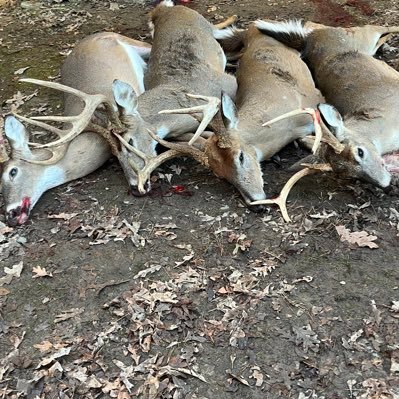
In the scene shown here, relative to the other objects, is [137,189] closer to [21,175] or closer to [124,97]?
[124,97]

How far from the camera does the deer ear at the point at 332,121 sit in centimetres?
496

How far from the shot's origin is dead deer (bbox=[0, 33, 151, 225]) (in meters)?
5.57

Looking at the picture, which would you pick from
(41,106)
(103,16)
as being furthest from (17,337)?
(103,16)

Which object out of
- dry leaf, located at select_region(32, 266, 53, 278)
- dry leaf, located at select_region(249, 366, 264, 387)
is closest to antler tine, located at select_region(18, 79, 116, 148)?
dry leaf, located at select_region(32, 266, 53, 278)

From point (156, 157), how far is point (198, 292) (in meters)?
1.45

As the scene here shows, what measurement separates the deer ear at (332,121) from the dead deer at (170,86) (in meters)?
0.79

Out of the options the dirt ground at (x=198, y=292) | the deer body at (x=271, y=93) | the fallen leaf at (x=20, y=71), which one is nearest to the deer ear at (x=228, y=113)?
the deer body at (x=271, y=93)

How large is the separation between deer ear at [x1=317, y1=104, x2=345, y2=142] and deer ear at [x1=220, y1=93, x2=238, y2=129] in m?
0.68

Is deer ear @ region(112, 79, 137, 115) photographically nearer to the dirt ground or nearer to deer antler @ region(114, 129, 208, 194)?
deer antler @ region(114, 129, 208, 194)

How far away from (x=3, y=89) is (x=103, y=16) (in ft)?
7.38

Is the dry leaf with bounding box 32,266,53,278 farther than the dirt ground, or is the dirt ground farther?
the dry leaf with bounding box 32,266,53,278

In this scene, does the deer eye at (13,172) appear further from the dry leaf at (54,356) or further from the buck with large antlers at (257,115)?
the dry leaf at (54,356)

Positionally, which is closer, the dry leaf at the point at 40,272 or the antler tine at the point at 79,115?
the dry leaf at the point at 40,272


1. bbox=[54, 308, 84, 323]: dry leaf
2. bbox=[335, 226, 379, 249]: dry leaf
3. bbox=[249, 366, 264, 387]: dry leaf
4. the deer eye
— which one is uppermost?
bbox=[249, 366, 264, 387]: dry leaf
